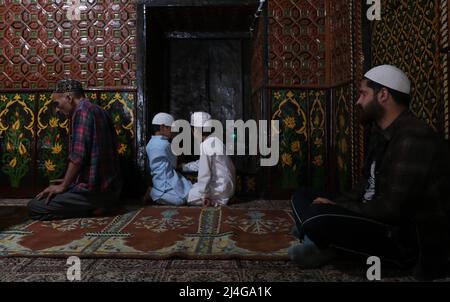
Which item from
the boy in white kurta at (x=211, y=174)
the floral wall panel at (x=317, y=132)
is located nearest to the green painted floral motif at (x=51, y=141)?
the boy in white kurta at (x=211, y=174)

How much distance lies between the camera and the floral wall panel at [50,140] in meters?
4.98

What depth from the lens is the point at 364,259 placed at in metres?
2.11

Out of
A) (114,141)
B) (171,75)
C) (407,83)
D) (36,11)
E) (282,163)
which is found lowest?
(282,163)

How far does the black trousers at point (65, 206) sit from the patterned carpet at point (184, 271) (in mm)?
1135

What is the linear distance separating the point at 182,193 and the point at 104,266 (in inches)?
86.7

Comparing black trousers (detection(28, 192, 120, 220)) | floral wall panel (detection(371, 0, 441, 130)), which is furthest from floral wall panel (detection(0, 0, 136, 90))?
floral wall panel (detection(371, 0, 441, 130))

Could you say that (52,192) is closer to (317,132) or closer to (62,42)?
(62,42)

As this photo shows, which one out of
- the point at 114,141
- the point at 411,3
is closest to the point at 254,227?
the point at 114,141

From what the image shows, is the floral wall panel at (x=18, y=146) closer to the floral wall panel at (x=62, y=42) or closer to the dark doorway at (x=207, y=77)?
the floral wall panel at (x=62, y=42)

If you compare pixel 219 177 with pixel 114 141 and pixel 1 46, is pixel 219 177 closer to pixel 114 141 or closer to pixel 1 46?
pixel 114 141

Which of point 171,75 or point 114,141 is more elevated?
point 171,75

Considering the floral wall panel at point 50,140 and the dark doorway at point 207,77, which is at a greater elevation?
the dark doorway at point 207,77

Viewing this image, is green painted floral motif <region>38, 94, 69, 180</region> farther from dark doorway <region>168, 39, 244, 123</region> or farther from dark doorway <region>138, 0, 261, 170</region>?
dark doorway <region>168, 39, 244, 123</region>
